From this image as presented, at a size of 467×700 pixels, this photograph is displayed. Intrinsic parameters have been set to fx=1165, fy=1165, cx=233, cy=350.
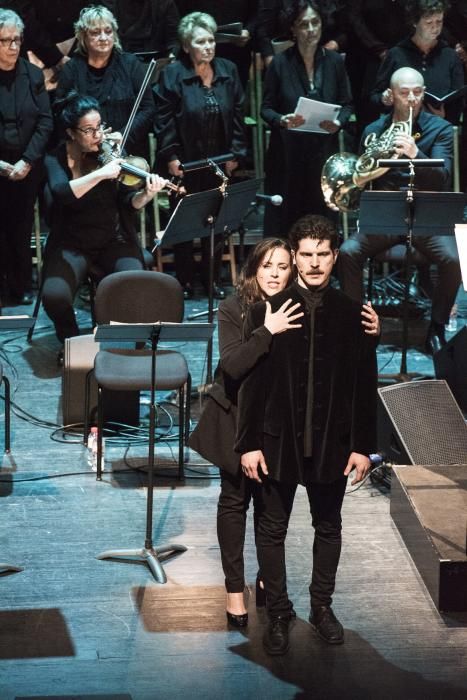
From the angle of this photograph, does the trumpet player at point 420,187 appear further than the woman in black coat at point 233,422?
Yes

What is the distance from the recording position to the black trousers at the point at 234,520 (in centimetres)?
399

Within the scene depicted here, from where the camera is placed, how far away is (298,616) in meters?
4.14

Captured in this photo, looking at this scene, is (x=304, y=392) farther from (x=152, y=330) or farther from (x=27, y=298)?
(x=27, y=298)

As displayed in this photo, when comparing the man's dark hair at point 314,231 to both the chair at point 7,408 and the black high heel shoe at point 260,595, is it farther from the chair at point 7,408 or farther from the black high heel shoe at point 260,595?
the chair at point 7,408

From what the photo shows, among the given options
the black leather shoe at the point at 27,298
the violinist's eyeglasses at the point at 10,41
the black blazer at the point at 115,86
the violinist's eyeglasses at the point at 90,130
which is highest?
the violinist's eyeglasses at the point at 10,41

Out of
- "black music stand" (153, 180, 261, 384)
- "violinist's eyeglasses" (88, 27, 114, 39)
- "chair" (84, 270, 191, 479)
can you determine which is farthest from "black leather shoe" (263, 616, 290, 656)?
"violinist's eyeglasses" (88, 27, 114, 39)

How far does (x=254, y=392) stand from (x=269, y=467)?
0.25m

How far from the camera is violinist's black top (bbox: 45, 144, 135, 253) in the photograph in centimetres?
668

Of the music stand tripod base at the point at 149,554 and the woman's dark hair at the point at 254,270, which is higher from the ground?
the woman's dark hair at the point at 254,270

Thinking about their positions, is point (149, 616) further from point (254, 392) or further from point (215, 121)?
point (215, 121)

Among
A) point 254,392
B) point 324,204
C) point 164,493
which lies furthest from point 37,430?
point 324,204

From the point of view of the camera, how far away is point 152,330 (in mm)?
4375

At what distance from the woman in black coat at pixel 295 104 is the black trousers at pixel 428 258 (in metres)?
0.99

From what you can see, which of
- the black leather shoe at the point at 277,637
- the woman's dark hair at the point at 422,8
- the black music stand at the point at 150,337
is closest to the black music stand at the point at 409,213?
the woman's dark hair at the point at 422,8
